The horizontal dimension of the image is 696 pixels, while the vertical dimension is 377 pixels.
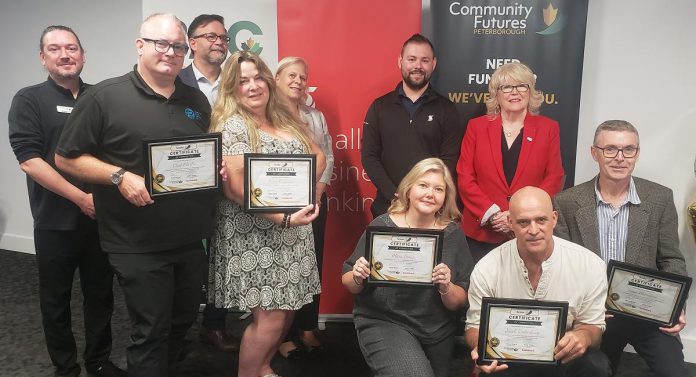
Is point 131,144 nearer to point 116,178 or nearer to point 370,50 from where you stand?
point 116,178

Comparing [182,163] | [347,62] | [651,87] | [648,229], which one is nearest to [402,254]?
[182,163]

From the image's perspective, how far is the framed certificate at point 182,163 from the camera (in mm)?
2330

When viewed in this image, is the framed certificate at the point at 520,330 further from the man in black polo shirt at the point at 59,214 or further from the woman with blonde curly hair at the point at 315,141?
the man in black polo shirt at the point at 59,214

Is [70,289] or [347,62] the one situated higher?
[347,62]

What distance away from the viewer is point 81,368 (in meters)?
3.48

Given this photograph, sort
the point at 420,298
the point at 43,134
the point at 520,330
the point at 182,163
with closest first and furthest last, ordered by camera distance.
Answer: the point at 520,330 < the point at 182,163 < the point at 420,298 < the point at 43,134

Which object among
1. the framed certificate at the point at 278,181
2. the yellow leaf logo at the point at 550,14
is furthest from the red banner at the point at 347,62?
the framed certificate at the point at 278,181

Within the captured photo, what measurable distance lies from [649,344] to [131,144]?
8.56 ft

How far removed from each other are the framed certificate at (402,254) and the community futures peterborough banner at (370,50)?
1.73m

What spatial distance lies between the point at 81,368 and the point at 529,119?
3.18 meters

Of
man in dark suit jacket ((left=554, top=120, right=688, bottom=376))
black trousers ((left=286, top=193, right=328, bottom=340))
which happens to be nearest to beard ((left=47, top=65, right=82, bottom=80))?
black trousers ((left=286, top=193, right=328, bottom=340))

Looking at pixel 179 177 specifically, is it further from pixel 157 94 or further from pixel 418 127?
pixel 418 127

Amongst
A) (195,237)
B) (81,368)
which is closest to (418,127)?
(195,237)

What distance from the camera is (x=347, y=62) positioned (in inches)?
160
